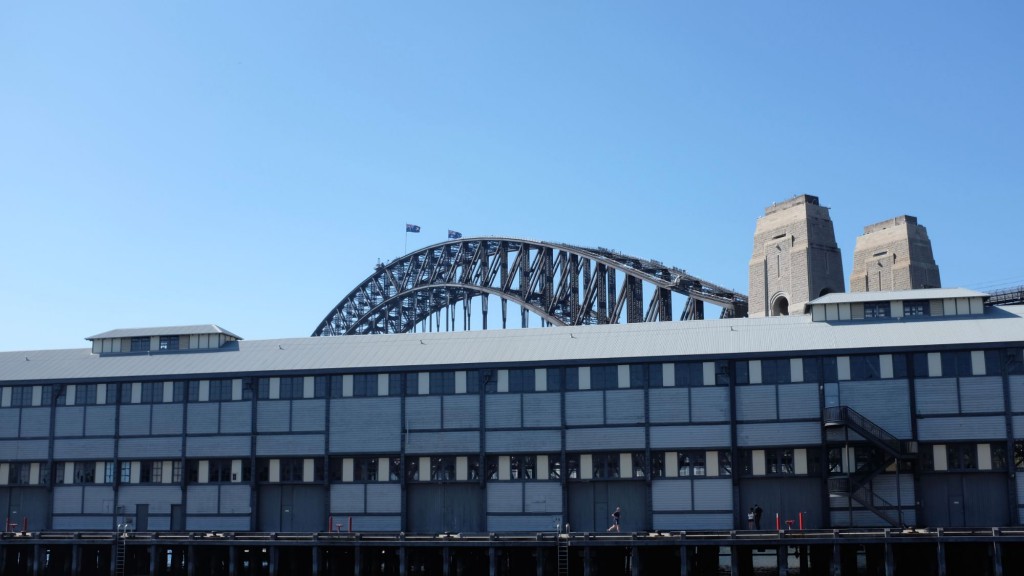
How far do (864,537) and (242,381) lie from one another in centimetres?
3426

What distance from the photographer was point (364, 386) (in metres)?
66.1

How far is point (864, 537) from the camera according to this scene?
169ft

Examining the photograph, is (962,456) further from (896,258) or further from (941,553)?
(896,258)

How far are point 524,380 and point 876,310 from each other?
18656mm

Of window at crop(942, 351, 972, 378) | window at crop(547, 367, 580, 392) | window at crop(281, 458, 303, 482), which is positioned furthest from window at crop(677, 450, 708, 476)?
window at crop(281, 458, 303, 482)

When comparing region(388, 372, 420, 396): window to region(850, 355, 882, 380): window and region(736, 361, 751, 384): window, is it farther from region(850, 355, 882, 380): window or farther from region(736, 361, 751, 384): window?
region(850, 355, 882, 380): window

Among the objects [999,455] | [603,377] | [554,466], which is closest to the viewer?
[999,455]

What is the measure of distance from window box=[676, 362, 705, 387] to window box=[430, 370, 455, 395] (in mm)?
11838

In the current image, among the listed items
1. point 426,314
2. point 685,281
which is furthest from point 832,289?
point 426,314

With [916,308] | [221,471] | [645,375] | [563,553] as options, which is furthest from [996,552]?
[221,471]

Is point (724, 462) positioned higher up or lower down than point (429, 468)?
higher up

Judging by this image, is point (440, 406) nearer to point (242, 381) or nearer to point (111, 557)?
point (242, 381)

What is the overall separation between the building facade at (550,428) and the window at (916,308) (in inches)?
4.5

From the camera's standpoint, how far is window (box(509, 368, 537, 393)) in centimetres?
6359
